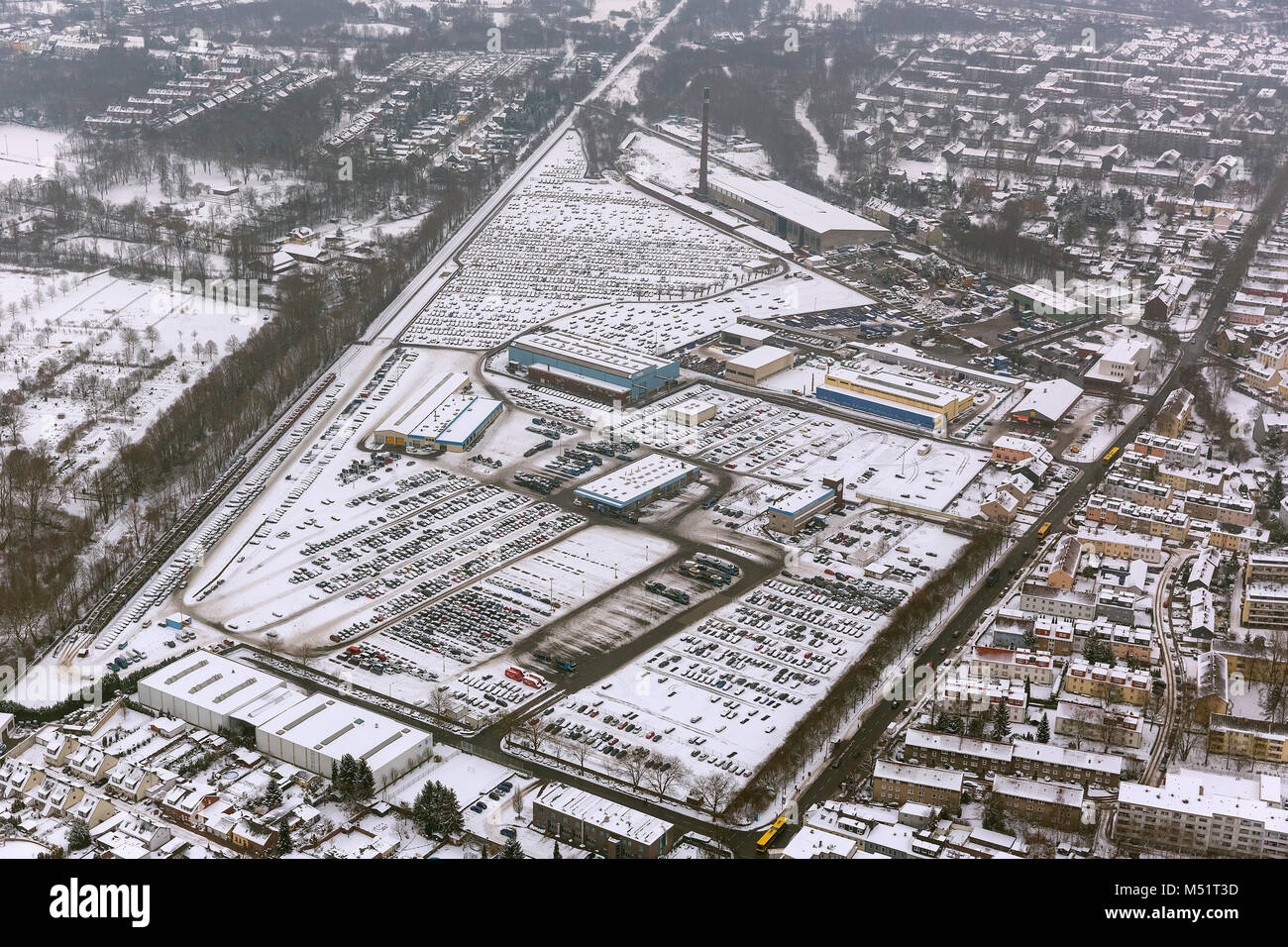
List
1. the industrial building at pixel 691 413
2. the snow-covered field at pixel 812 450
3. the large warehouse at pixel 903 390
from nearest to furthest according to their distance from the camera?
the snow-covered field at pixel 812 450 → the industrial building at pixel 691 413 → the large warehouse at pixel 903 390

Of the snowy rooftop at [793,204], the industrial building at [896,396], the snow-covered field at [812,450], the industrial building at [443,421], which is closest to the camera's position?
the snow-covered field at [812,450]

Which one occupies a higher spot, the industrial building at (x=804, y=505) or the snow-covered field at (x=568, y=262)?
the snow-covered field at (x=568, y=262)

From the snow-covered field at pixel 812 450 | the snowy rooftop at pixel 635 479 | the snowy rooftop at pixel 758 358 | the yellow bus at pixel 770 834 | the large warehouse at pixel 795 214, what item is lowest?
the yellow bus at pixel 770 834

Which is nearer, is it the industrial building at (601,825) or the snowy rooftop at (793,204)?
the industrial building at (601,825)

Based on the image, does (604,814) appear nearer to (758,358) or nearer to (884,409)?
(884,409)

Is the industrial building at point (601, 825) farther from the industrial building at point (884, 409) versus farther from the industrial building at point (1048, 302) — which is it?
the industrial building at point (1048, 302)

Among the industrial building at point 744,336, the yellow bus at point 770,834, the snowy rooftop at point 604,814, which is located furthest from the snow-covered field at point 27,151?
the yellow bus at point 770,834
